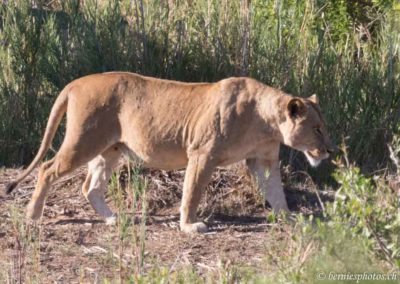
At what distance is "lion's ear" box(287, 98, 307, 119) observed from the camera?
8.20m

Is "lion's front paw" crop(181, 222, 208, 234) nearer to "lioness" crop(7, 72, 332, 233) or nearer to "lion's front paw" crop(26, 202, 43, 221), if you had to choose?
"lioness" crop(7, 72, 332, 233)

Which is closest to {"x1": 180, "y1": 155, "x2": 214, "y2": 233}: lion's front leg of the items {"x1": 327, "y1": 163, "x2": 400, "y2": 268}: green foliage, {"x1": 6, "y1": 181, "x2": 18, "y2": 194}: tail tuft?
{"x1": 6, "y1": 181, "x2": 18, "y2": 194}: tail tuft

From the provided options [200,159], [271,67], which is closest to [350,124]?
[271,67]

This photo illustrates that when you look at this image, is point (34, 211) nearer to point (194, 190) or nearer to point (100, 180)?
point (100, 180)

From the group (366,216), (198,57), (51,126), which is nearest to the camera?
(366,216)

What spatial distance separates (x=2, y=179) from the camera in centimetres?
962

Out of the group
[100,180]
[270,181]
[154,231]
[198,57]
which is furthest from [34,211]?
[198,57]

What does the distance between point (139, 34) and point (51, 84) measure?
107 cm

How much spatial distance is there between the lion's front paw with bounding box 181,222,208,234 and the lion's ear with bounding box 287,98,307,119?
3.49 ft

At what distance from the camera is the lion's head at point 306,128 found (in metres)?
8.23

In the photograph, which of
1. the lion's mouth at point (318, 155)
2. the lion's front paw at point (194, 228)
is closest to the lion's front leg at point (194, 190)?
the lion's front paw at point (194, 228)

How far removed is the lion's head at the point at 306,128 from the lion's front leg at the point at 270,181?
28 cm

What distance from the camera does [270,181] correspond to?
854 cm

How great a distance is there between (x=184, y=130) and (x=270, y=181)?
30.8 inches
